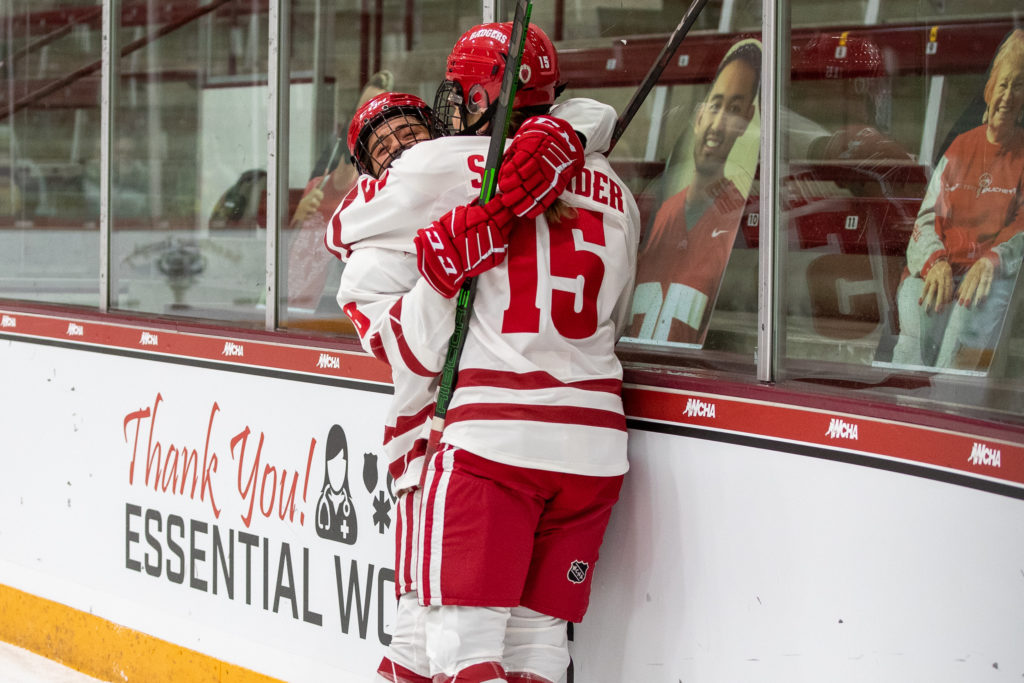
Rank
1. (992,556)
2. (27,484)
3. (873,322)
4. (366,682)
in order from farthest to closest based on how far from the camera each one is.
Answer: (27,484)
(366,682)
(873,322)
(992,556)

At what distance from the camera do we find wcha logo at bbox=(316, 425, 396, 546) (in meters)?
2.45

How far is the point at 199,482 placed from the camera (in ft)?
9.41

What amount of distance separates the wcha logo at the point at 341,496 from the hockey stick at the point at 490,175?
1.97 ft

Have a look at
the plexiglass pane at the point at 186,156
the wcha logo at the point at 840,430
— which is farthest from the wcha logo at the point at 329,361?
the wcha logo at the point at 840,430

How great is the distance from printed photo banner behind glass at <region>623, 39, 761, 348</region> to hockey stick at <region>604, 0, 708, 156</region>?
100 millimetres

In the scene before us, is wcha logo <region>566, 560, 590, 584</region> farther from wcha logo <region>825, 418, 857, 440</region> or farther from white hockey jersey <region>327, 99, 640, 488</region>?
wcha logo <region>825, 418, 857, 440</region>

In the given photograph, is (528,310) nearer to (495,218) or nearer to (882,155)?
(495,218)

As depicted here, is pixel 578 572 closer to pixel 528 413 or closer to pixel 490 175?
pixel 528 413

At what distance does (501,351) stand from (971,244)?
0.72 metres

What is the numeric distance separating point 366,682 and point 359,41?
1.48 m

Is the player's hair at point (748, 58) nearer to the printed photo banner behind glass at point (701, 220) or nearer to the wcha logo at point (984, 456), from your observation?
the printed photo banner behind glass at point (701, 220)

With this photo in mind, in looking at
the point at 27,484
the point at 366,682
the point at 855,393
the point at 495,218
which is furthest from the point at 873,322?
the point at 27,484

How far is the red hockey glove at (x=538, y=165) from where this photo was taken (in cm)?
176

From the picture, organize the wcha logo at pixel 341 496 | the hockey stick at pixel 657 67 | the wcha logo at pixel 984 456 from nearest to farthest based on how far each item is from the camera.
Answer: the wcha logo at pixel 984 456, the hockey stick at pixel 657 67, the wcha logo at pixel 341 496
